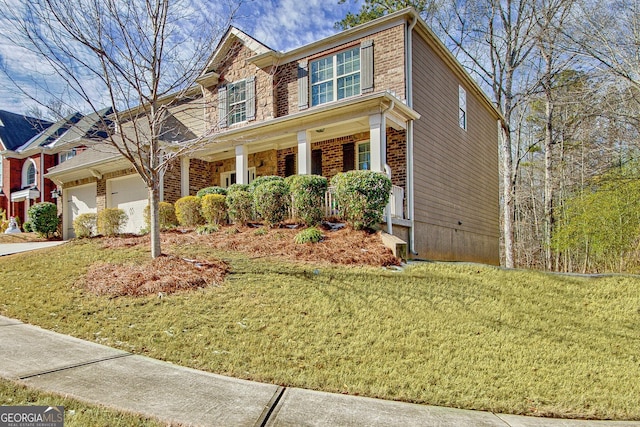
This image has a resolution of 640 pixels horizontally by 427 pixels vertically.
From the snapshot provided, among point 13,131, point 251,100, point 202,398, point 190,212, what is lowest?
point 202,398

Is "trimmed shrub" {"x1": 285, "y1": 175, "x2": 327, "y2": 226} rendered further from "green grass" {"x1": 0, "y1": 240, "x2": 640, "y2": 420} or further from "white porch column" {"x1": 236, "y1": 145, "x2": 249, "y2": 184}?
"white porch column" {"x1": 236, "y1": 145, "x2": 249, "y2": 184}

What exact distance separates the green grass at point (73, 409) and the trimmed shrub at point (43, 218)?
580 inches

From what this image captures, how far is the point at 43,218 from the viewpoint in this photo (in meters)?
15.2

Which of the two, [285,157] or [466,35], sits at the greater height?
[466,35]

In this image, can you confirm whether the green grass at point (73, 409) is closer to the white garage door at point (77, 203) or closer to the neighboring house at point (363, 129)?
the neighboring house at point (363, 129)

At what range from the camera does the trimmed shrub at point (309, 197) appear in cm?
899

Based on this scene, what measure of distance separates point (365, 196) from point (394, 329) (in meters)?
3.95

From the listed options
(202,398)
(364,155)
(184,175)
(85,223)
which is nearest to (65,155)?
(85,223)

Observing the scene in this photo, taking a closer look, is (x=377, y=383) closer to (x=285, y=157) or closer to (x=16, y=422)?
(x=16, y=422)

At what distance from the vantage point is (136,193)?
13.9 m

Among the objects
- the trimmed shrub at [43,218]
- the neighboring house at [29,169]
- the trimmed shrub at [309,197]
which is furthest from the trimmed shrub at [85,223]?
the neighboring house at [29,169]

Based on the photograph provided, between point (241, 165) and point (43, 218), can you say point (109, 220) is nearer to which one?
point (241, 165)

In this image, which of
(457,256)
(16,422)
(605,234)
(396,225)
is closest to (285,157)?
(396,225)

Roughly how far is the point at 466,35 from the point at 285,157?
9383mm
